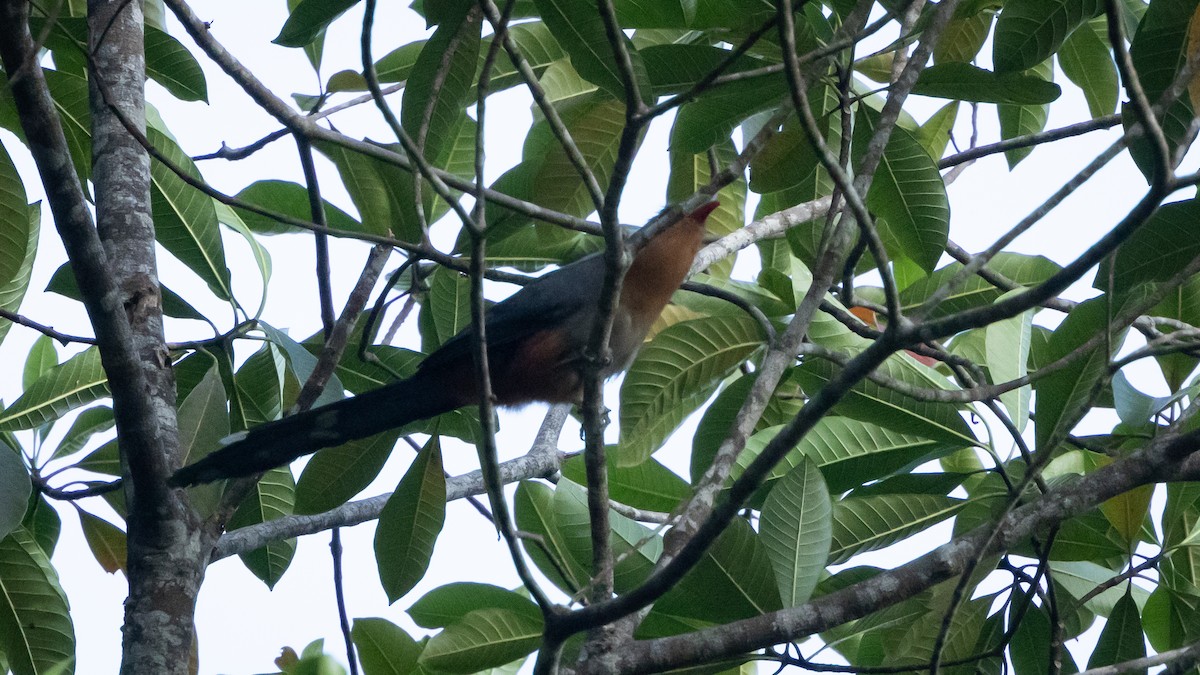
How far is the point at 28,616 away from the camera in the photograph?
129 inches

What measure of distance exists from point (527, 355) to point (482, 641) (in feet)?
4.25

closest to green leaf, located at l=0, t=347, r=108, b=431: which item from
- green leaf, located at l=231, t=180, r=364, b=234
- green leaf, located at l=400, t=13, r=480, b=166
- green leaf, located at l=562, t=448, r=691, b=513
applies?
green leaf, located at l=231, t=180, r=364, b=234

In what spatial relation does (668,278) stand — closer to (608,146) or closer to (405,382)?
(608,146)

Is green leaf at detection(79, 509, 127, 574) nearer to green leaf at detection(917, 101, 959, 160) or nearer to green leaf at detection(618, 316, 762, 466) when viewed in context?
green leaf at detection(618, 316, 762, 466)

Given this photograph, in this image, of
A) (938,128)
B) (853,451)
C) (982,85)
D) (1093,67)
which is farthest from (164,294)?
(1093,67)

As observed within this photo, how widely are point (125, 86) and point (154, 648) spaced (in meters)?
1.65

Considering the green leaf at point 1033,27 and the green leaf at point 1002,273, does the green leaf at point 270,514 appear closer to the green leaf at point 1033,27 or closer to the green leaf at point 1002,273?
the green leaf at point 1002,273

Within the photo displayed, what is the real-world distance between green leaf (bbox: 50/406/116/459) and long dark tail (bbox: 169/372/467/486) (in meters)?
1.06

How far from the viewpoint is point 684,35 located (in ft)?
12.1

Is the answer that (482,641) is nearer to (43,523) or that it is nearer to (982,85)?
(43,523)

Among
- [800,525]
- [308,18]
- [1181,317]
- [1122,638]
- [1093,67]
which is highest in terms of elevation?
[1093,67]

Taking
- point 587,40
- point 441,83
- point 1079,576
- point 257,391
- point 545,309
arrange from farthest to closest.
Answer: point 545,309 → point 257,391 → point 1079,576 → point 441,83 → point 587,40

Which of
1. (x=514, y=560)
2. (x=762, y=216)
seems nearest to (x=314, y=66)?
(x=762, y=216)

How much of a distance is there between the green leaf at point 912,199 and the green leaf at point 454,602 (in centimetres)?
160
